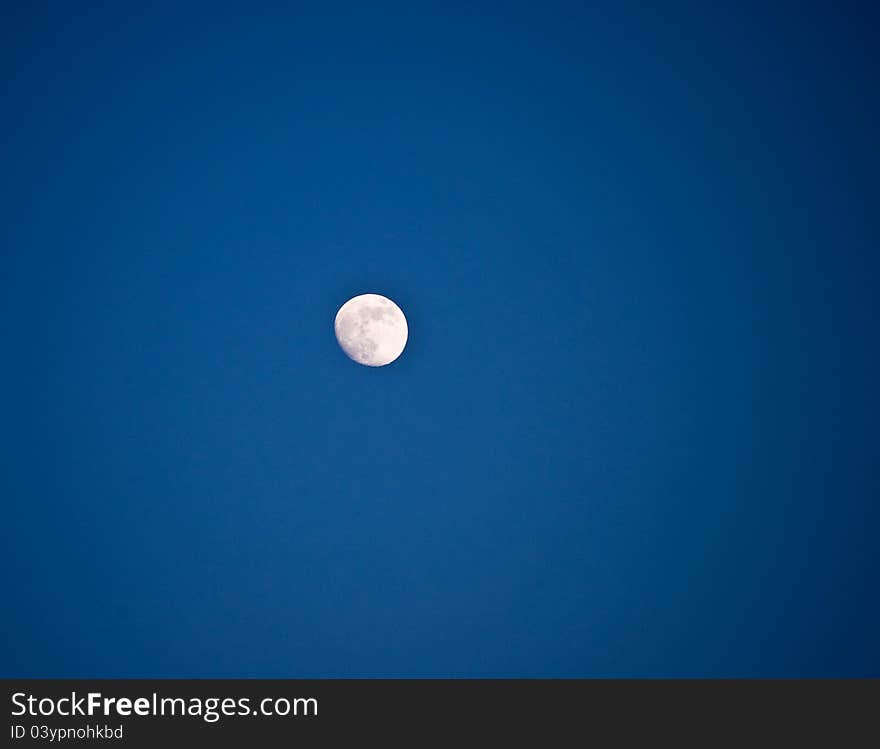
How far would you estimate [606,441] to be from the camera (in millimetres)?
2084

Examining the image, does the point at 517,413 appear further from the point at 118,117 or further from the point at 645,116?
the point at 118,117

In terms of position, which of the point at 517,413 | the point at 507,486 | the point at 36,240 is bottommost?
the point at 507,486

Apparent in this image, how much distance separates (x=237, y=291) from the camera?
2111 millimetres

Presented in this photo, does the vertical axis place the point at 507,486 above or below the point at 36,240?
below

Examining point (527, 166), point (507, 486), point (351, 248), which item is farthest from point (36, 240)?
point (507, 486)

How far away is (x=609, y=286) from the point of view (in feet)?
6.80

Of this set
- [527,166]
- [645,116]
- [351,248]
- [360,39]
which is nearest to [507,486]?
[351,248]

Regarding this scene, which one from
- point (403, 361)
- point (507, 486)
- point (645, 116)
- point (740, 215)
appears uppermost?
point (645, 116)

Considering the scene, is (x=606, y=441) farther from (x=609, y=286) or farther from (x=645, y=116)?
(x=645, y=116)

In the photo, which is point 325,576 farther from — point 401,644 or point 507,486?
point 507,486

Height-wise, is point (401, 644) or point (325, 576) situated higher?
point (325, 576)

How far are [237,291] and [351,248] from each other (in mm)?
473

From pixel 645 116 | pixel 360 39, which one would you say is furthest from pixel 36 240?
pixel 645 116

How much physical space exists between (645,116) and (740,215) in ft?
1.69
